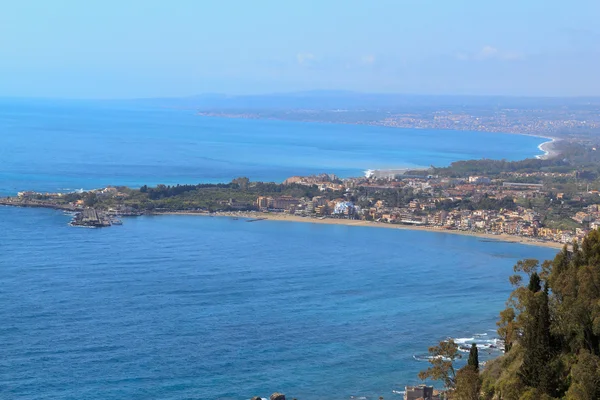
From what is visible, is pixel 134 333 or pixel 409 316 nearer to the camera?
pixel 134 333

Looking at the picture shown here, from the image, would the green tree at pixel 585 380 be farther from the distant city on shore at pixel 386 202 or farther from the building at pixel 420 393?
the distant city on shore at pixel 386 202

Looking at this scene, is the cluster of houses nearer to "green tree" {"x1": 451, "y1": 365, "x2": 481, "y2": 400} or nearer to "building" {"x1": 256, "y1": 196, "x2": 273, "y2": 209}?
"building" {"x1": 256, "y1": 196, "x2": 273, "y2": 209}

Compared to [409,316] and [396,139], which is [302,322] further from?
[396,139]

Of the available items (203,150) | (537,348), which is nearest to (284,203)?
(537,348)

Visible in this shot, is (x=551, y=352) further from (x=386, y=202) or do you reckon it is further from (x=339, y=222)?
(x=386, y=202)

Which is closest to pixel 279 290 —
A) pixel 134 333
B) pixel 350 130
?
pixel 134 333

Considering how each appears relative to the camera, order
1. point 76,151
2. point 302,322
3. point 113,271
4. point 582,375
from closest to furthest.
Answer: point 582,375, point 302,322, point 113,271, point 76,151
